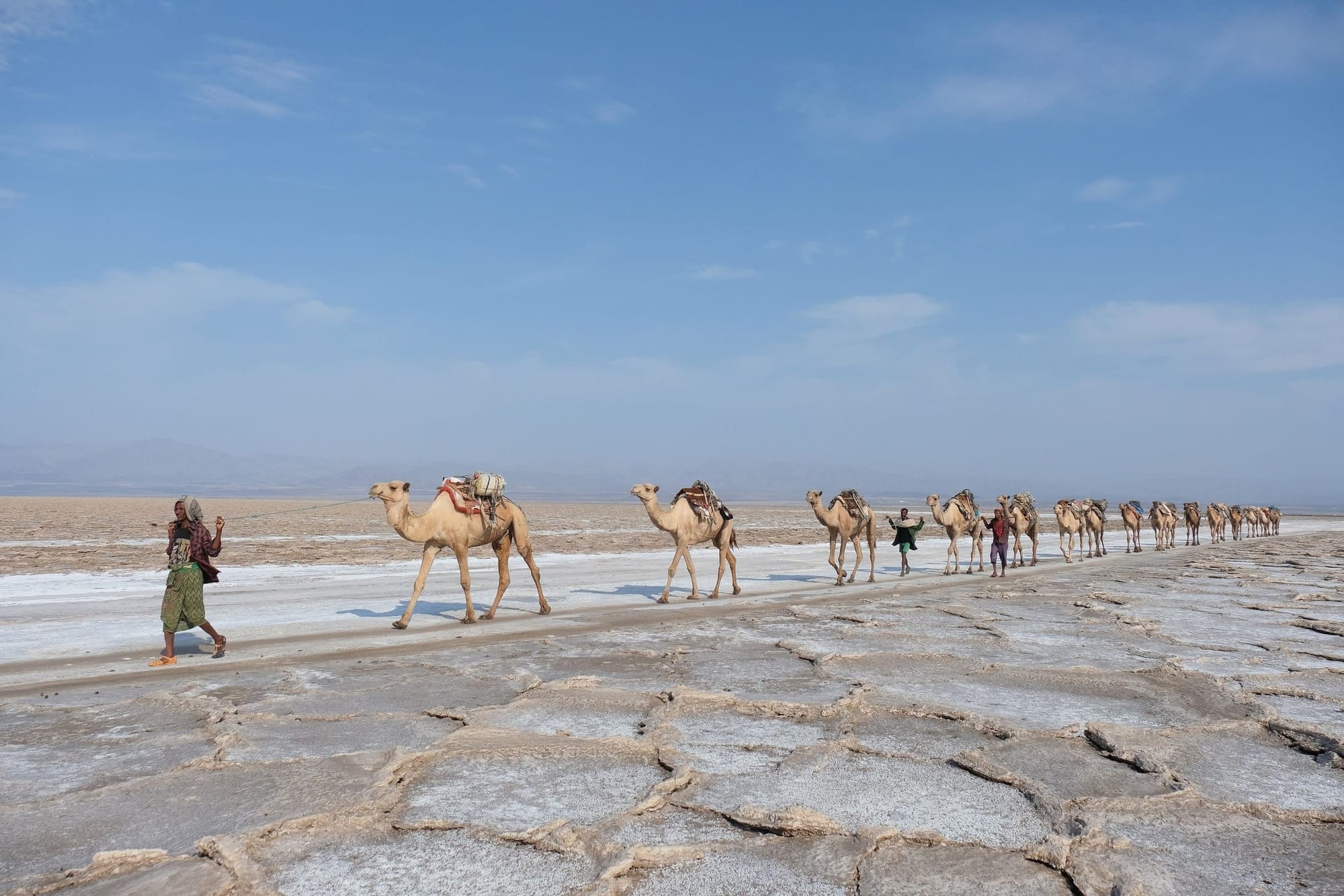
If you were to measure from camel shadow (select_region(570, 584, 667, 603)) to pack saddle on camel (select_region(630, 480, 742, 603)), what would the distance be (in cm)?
26

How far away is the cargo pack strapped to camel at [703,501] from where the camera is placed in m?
14.6

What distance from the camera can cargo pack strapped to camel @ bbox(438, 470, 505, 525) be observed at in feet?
37.5

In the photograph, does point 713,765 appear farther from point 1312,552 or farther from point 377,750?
point 1312,552

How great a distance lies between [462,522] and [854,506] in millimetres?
8585

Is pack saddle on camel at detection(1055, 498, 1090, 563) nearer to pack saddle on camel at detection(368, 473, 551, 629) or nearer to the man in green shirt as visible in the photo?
the man in green shirt

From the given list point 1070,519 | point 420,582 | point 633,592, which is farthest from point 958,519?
point 420,582

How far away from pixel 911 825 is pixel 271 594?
1206cm

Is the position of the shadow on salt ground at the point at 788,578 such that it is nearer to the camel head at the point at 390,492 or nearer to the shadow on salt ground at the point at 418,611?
the shadow on salt ground at the point at 418,611

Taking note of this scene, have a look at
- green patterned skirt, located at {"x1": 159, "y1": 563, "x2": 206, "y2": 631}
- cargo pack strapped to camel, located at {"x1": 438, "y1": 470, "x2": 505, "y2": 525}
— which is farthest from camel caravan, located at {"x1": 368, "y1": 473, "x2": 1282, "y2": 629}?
green patterned skirt, located at {"x1": 159, "y1": 563, "x2": 206, "y2": 631}

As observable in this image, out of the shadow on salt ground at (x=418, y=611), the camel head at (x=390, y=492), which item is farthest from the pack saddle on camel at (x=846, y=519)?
the camel head at (x=390, y=492)

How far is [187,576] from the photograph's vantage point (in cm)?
861

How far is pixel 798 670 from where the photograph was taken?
8188mm

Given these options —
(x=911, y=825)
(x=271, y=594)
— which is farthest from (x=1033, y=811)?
(x=271, y=594)

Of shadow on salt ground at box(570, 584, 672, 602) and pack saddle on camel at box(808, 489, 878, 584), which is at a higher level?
pack saddle on camel at box(808, 489, 878, 584)
